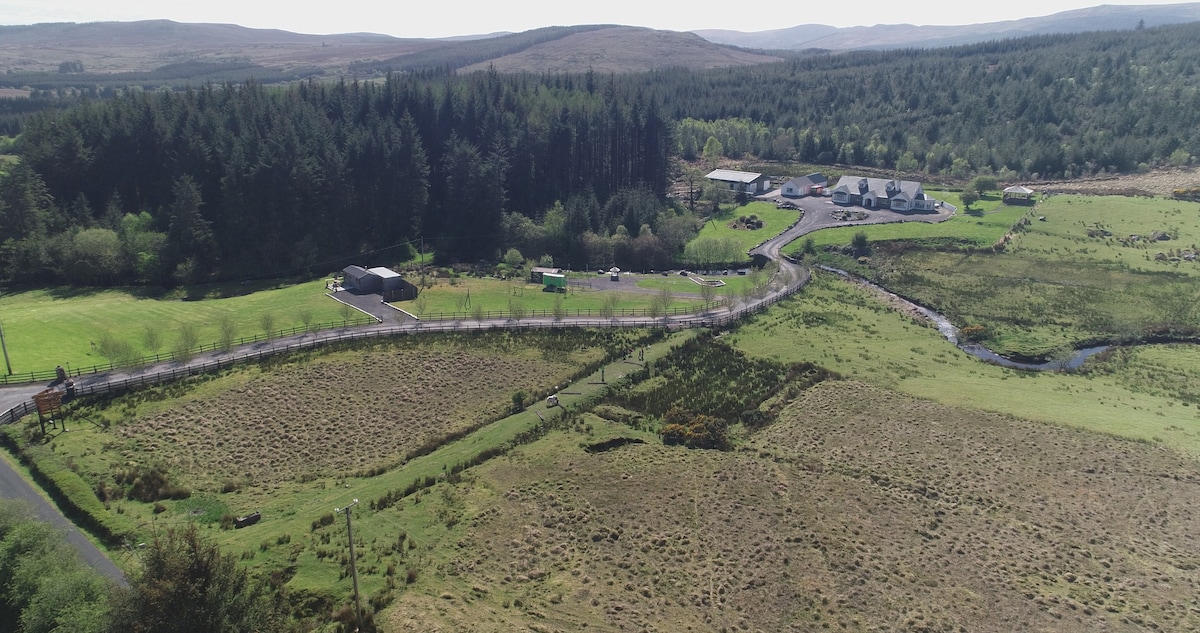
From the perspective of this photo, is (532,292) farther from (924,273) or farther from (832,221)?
(832,221)

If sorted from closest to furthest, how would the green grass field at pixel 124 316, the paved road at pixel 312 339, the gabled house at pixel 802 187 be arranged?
the paved road at pixel 312 339 → the green grass field at pixel 124 316 → the gabled house at pixel 802 187

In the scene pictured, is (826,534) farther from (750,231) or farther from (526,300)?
(750,231)

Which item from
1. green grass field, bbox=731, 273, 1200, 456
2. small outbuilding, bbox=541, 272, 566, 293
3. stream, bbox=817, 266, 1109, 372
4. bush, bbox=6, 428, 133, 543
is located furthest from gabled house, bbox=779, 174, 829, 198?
bush, bbox=6, 428, 133, 543

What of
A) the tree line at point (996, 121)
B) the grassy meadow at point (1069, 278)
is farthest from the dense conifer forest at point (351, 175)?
the grassy meadow at point (1069, 278)

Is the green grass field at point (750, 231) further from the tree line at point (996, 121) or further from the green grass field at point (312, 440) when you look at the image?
the green grass field at point (312, 440)

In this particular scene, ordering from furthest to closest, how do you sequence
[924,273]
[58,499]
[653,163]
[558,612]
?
[653,163], [924,273], [58,499], [558,612]

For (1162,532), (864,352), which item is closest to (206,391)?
(864,352)
